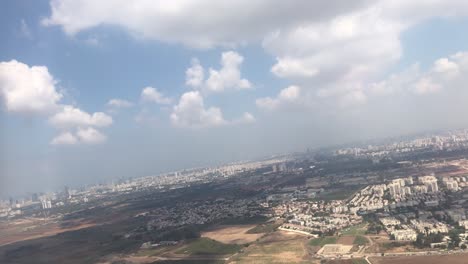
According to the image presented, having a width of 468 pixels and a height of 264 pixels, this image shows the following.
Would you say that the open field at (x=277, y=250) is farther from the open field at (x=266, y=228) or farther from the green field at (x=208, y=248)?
the open field at (x=266, y=228)

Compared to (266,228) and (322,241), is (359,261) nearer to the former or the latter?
(322,241)

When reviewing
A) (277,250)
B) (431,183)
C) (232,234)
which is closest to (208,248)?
(232,234)

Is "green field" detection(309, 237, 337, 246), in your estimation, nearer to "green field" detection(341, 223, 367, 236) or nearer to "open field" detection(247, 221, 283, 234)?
"green field" detection(341, 223, 367, 236)

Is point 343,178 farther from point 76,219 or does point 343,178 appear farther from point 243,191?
point 76,219

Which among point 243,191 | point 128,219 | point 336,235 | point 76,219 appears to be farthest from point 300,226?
point 76,219

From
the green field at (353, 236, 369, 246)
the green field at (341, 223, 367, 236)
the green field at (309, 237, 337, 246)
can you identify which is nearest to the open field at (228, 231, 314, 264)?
the green field at (309, 237, 337, 246)

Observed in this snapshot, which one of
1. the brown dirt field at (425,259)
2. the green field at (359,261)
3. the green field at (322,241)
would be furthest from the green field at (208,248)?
the brown dirt field at (425,259)
